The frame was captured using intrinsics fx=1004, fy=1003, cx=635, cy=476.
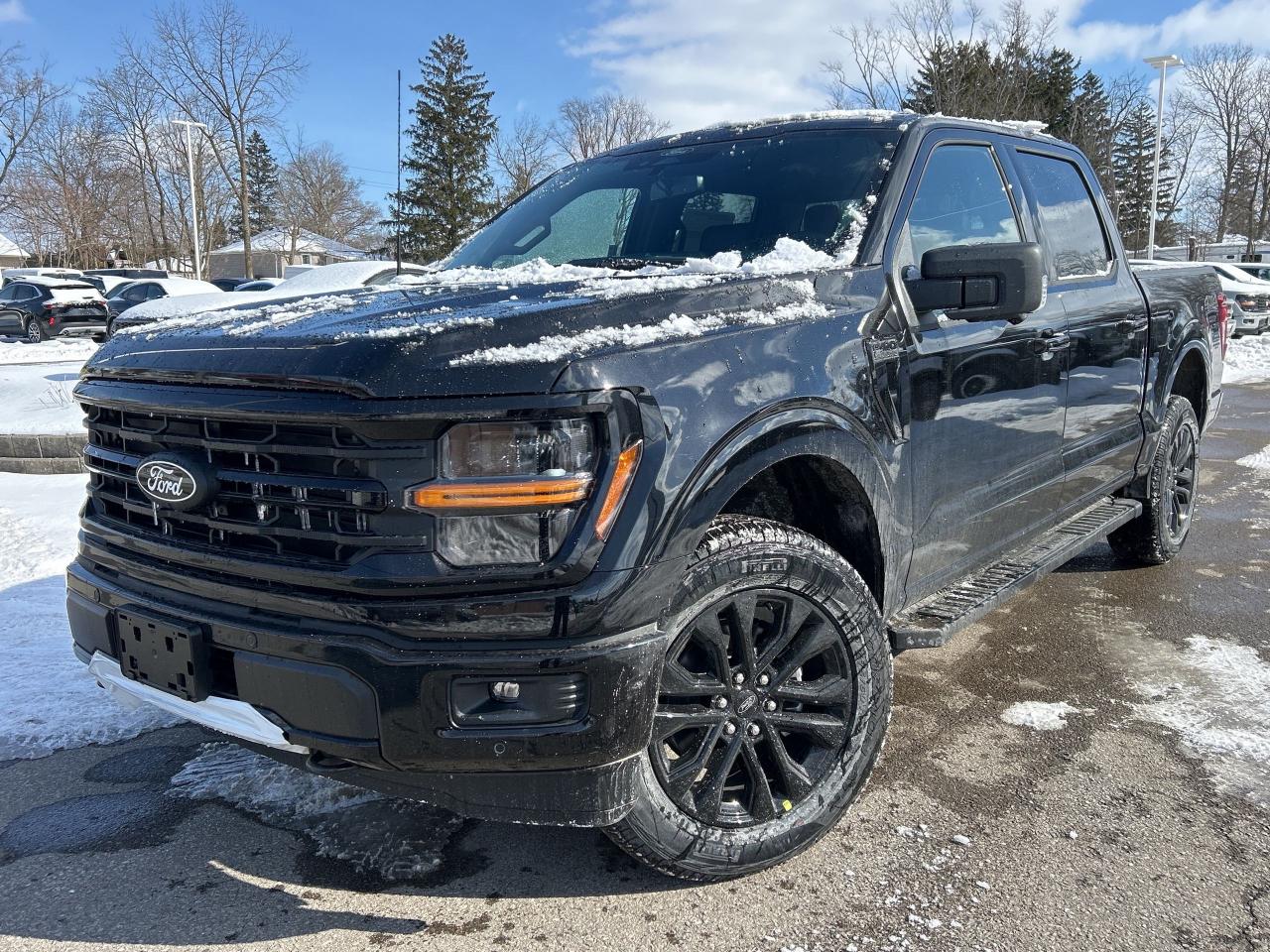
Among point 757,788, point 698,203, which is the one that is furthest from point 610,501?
point 698,203

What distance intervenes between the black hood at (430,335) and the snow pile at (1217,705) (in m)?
2.00

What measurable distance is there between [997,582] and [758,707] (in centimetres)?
142

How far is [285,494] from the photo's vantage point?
210 centimetres

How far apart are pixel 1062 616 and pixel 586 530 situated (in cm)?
336

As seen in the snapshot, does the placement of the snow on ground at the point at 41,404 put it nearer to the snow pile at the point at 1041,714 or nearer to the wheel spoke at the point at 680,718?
Answer: the wheel spoke at the point at 680,718

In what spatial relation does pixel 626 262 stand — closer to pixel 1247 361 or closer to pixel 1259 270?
pixel 1247 361

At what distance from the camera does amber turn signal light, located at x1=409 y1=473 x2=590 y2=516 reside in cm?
195

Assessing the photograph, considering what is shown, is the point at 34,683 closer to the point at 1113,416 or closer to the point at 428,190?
the point at 428,190

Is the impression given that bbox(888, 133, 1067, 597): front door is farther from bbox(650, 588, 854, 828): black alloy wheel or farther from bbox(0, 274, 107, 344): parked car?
bbox(0, 274, 107, 344): parked car

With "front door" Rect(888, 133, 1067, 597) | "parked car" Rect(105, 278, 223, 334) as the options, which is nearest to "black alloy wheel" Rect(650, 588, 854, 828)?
"front door" Rect(888, 133, 1067, 597)

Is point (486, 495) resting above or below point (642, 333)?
below

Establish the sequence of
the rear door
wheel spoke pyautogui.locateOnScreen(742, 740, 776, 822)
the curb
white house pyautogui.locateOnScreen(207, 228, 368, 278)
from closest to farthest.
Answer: wheel spoke pyautogui.locateOnScreen(742, 740, 776, 822)
the rear door
the curb
white house pyautogui.locateOnScreen(207, 228, 368, 278)

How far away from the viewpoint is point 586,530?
6.51 feet

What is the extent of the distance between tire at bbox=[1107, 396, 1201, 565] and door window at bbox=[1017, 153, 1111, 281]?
3.77 feet
